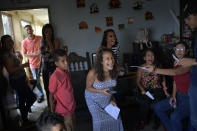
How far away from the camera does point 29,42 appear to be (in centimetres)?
325

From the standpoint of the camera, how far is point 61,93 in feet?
5.48

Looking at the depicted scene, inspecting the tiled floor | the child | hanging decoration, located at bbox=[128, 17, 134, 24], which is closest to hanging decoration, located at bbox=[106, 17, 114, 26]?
hanging decoration, located at bbox=[128, 17, 134, 24]

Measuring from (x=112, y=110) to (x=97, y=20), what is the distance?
2.11 metres

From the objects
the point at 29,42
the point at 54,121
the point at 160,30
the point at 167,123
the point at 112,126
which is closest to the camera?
the point at 54,121

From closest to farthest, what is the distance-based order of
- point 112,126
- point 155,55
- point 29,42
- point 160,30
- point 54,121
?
point 54,121, point 112,126, point 155,55, point 29,42, point 160,30

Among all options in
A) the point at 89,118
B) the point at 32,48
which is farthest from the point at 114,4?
the point at 89,118

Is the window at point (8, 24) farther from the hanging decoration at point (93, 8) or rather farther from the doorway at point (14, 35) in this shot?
the hanging decoration at point (93, 8)

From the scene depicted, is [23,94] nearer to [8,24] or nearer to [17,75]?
[17,75]

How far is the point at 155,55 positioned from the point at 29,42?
2260 millimetres

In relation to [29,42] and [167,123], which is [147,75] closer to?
[167,123]

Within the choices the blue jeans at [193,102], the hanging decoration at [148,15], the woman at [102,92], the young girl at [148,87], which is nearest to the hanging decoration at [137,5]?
the hanging decoration at [148,15]

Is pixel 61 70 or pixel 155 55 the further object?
pixel 155 55

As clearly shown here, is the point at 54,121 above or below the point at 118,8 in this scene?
below

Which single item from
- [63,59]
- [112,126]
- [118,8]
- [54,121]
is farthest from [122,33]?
[54,121]
